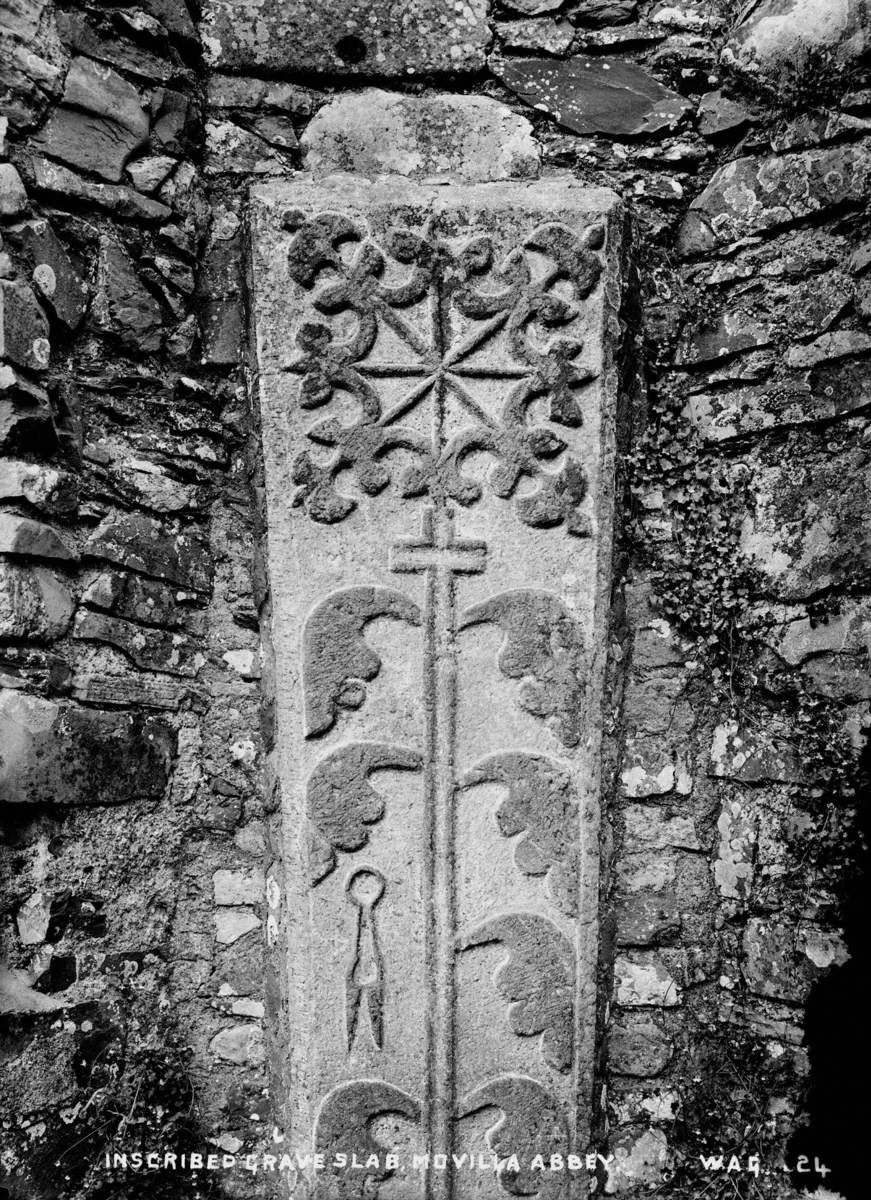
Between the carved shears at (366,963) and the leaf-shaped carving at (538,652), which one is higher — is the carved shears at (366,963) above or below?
below

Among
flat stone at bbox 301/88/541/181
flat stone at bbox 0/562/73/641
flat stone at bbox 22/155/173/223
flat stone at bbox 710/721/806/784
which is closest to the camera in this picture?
flat stone at bbox 0/562/73/641

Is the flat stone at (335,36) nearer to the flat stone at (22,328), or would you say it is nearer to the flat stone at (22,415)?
the flat stone at (22,328)

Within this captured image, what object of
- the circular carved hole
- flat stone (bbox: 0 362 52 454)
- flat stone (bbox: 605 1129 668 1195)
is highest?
the circular carved hole

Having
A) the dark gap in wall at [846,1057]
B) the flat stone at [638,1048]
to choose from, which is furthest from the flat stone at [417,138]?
the flat stone at [638,1048]

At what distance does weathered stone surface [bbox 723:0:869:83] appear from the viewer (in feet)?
7.01

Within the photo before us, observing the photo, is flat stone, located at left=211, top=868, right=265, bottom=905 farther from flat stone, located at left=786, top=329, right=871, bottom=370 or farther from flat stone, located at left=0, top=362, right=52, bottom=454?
flat stone, located at left=786, top=329, right=871, bottom=370

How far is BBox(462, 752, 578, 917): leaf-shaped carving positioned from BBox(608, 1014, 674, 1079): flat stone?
0.38 meters

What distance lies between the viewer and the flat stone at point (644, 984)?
2.24 metres

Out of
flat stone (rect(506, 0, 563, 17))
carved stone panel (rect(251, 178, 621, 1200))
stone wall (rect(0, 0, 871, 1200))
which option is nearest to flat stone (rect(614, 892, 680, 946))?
stone wall (rect(0, 0, 871, 1200))

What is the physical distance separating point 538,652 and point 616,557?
0.32 meters

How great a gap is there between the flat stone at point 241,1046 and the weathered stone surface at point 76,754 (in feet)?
2.04

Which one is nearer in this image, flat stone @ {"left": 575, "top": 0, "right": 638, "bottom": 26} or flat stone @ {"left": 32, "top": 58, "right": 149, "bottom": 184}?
flat stone @ {"left": 32, "top": 58, "right": 149, "bottom": 184}

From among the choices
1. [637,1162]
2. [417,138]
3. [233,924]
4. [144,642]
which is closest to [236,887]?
[233,924]

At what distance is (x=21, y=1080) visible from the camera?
1996 mm
